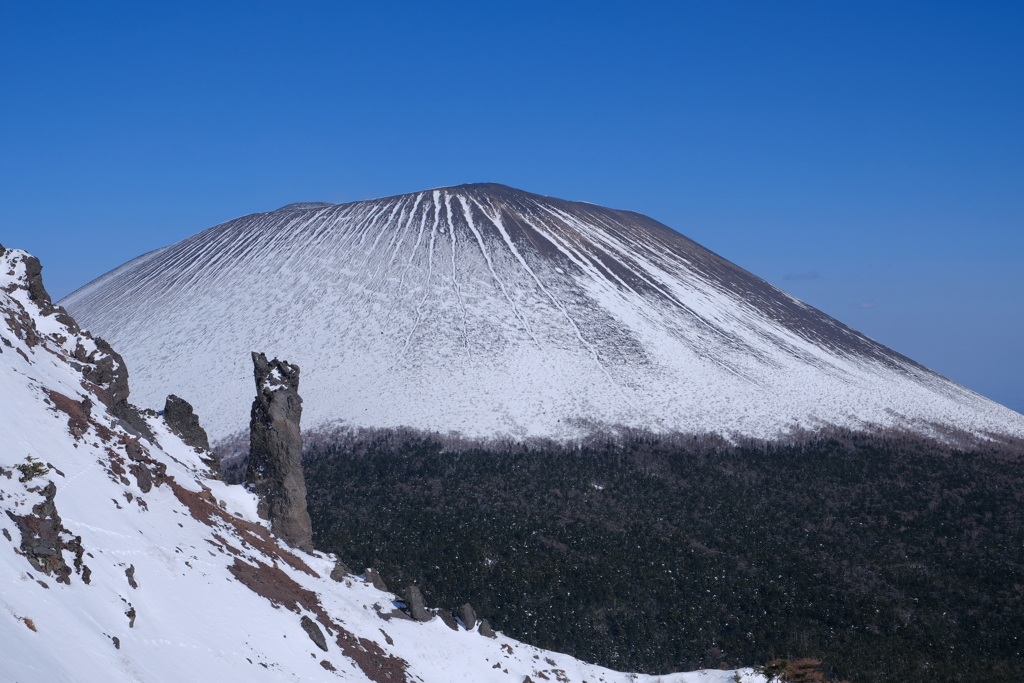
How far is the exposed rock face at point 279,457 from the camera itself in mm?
22547

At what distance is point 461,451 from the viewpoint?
50.2 m

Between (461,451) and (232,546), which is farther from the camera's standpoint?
(461,451)

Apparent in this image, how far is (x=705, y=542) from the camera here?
38875 millimetres

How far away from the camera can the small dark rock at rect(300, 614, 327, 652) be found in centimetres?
1656

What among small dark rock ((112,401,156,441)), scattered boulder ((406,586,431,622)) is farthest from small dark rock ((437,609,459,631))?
small dark rock ((112,401,156,441))

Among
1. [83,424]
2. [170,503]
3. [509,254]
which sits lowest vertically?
[170,503]

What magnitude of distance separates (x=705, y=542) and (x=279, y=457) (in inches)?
959

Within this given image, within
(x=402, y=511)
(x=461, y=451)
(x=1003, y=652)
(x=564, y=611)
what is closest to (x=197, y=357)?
(x=461, y=451)

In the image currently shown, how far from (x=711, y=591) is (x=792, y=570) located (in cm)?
494

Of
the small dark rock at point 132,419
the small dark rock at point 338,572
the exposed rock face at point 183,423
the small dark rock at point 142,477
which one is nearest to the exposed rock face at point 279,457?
the small dark rock at point 338,572

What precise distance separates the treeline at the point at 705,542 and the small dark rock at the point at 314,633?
13.4 metres

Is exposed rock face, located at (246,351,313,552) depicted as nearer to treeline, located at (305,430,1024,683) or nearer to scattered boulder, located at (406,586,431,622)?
scattered boulder, located at (406,586,431,622)

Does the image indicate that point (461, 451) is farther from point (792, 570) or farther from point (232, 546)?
point (232, 546)

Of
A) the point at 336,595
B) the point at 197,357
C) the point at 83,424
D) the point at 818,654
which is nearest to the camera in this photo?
the point at 83,424
